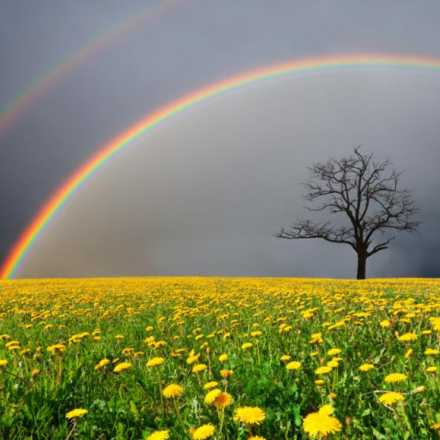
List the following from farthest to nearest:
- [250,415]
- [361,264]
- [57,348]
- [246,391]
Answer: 1. [361,264]
2. [57,348]
3. [246,391]
4. [250,415]

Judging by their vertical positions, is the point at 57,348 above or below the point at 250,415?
below

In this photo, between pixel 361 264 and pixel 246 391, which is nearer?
pixel 246 391

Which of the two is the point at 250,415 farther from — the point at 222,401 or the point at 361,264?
the point at 361,264

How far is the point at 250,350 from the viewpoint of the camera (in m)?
3.92

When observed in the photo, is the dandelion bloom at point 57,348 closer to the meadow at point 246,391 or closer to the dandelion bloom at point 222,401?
the meadow at point 246,391

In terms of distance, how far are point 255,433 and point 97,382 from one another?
161 cm

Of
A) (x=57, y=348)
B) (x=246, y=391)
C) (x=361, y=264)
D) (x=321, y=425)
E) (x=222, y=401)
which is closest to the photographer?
(x=321, y=425)

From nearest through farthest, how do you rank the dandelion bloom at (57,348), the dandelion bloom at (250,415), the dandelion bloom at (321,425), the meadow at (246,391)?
the dandelion bloom at (321,425) < the dandelion bloom at (250,415) < the meadow at (246,391) < the dandelion bloom at (57,348)

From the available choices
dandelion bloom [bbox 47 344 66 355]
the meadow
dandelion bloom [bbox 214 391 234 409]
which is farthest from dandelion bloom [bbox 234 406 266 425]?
dandelion bloom [bbox 47 344 66 355]

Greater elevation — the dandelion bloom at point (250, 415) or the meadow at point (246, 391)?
the dandelion bloom at point (250, 415)

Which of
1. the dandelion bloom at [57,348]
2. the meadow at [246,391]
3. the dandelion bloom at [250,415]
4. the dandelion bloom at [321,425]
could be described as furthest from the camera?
the dandelion bloom at [57,348]

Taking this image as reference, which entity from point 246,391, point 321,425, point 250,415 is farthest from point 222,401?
point 246,391

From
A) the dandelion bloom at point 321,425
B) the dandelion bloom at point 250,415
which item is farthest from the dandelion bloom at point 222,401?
the dandelion bloom at point 321,425

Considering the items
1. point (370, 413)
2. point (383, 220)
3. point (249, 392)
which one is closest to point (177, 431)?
point (249, 392)
